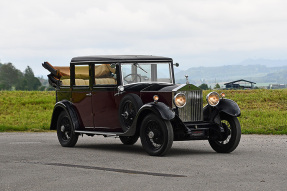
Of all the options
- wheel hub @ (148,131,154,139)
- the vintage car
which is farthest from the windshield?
wheel hub @ (148,131,154,139)

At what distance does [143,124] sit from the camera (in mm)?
11641

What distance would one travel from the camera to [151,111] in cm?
1156

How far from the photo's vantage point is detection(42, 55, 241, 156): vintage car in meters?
11.6

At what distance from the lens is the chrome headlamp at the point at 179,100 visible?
456 inches

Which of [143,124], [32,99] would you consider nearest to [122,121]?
[143,124]

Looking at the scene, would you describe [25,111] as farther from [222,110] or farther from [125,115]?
[222,110]

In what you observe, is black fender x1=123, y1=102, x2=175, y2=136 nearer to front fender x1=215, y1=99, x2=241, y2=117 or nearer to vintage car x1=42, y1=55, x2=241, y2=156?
vintage car x1=42, y1=55, x2=241, y2=156

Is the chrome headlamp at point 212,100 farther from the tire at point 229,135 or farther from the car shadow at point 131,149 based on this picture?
the car shadow at point 131,149

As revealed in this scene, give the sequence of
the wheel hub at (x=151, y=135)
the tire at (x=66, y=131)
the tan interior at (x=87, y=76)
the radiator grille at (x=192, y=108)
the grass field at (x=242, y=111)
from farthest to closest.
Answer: the grass field at (x=242, y=111)
the tire at (x=66, y=131)
the tan interior at (x=87, y=76)
the radiator grille at (x=192, y=108)
the wheel hub at (x=151, y=135)

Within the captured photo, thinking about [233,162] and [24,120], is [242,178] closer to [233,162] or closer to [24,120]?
[233,162]

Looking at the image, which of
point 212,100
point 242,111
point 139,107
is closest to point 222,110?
point 212,100

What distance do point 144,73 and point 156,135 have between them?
2.05m

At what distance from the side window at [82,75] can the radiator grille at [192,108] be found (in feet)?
9.49

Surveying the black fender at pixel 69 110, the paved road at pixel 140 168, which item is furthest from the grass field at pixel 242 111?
the black fender at pixel 69 110
